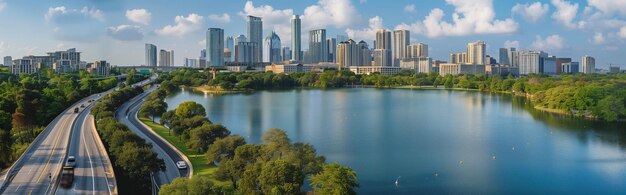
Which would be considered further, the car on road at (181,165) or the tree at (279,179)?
the car on road at (181,165)

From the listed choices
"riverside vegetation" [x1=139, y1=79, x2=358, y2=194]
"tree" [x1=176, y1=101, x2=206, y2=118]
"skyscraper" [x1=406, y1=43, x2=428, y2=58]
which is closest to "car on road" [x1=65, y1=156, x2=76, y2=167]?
"riverside vegetation" [x1=139, y1=79, x2=358, y2=194]

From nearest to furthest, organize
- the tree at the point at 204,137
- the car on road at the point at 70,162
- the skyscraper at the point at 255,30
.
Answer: the car on road at the point at 70,162, the tree at the point at 204,137, the skyscraper at the point at 255,30

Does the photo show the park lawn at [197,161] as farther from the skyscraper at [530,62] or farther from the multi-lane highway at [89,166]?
the skyscraper at [530,62]

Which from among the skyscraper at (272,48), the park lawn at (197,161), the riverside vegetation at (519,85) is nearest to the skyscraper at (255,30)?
the skyscraper at (272,48)

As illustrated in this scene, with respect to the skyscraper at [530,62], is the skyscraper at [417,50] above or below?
above

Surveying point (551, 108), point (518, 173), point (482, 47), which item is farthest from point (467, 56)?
point (518, 173)
